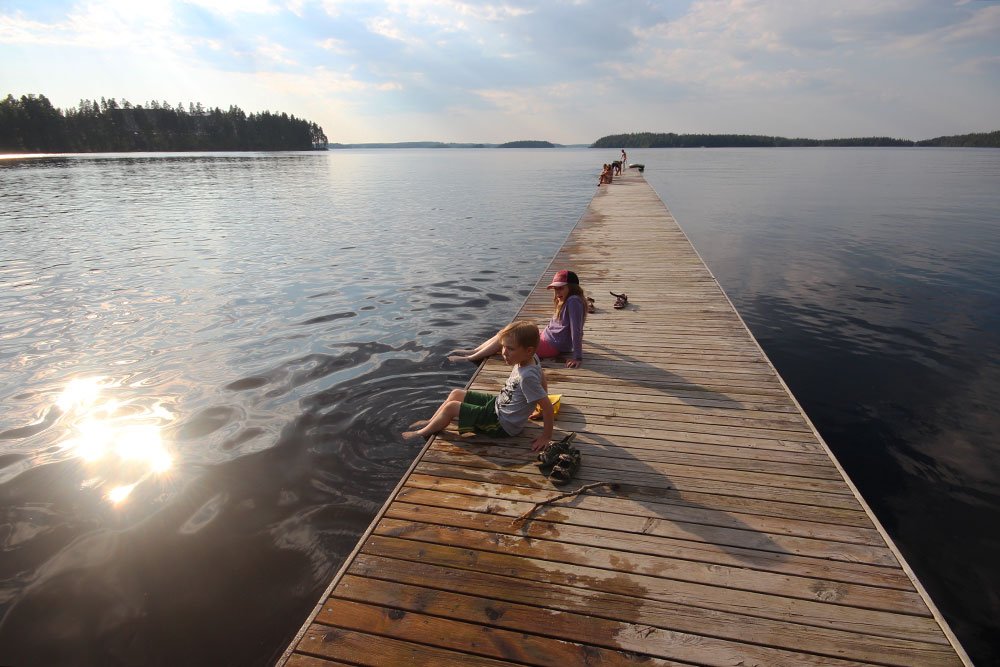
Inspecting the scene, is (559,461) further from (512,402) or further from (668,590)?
(668,590)

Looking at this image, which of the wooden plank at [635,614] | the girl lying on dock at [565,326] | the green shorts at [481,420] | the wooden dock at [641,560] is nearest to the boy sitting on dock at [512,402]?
the green shorts at [481,420]

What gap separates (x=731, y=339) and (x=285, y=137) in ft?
627

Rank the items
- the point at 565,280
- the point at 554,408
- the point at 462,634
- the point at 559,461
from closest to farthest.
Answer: the point at 462,634 → the point at 559,461 → the point at 554,408 → the point at 565,280

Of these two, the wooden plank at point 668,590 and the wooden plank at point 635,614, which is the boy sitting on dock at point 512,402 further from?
the wooden plank at point 635,614

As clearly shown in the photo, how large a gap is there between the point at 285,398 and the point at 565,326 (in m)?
4.61

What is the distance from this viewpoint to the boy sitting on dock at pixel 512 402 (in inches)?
184

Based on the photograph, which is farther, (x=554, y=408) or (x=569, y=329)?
(x=569, y=329)

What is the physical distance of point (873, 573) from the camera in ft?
11.4

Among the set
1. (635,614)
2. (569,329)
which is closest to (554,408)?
(569,329)

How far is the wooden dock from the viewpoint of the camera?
2.98 metres

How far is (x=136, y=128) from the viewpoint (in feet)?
419

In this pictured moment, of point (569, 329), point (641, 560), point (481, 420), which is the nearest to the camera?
point (641, 560)

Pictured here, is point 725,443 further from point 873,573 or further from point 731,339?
point 731,339

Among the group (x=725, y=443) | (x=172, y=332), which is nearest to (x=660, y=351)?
(x=725, y=443)
